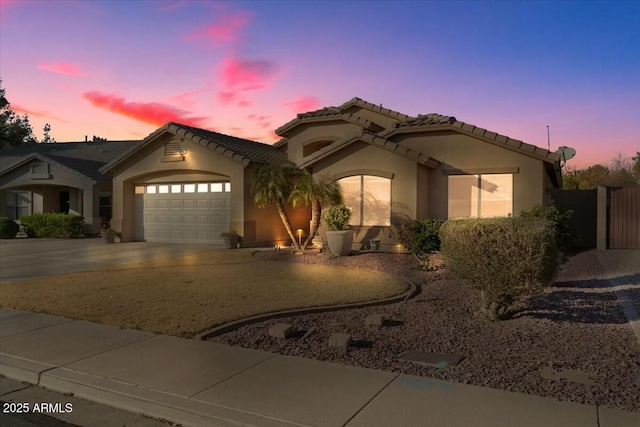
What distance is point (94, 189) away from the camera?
25531 millimetres

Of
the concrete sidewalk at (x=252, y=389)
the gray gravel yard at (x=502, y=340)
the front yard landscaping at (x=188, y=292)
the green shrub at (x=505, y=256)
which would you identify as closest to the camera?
the concrete sidewalk at (x=252, y=389)

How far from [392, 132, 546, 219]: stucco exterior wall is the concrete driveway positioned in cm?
801

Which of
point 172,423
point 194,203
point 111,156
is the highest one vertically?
point 111,156

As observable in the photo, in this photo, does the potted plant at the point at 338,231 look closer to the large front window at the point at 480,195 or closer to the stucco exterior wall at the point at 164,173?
the large front window at the point at 480,195

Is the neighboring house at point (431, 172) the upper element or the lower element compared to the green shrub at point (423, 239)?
upper

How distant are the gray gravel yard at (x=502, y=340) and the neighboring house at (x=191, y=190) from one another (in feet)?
34.6

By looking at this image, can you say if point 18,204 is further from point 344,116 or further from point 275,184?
point 275,184

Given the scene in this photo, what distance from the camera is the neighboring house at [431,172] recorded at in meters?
16.3

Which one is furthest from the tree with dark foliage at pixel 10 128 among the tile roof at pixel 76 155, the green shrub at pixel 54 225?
the green shrub at pixel 54 225

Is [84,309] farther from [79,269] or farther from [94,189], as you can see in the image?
[94,189]

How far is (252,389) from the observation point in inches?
206

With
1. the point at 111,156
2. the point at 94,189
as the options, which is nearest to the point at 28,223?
the point at 94,189

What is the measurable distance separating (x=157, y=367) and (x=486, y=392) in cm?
356

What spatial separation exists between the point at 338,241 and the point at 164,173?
997 cm
